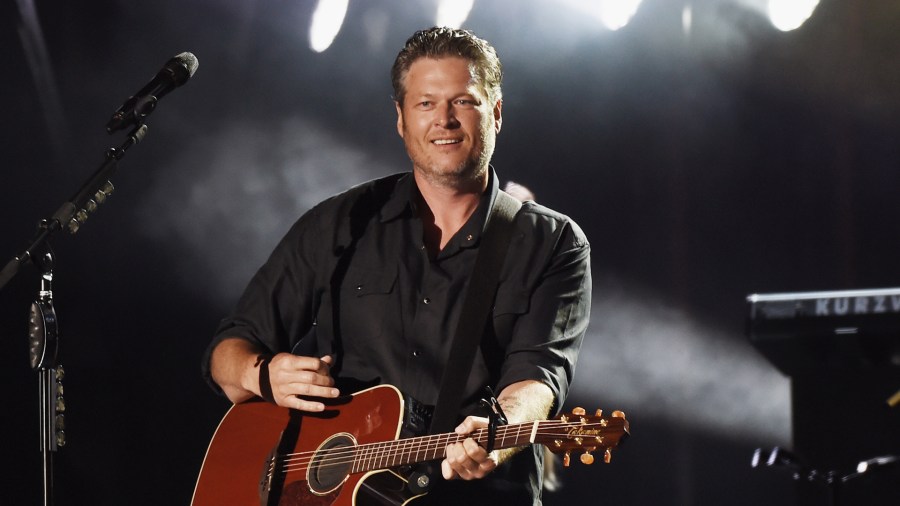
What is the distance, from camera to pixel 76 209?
10.2 ft

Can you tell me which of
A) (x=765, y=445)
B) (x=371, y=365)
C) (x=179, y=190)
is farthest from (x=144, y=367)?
(x=765, y=445)

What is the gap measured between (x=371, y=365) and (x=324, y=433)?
264 millimetres

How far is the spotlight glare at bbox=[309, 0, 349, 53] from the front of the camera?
6.35 m

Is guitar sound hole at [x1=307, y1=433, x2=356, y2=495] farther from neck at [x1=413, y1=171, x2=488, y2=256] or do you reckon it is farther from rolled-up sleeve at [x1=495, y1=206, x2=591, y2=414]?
neck at [x1=413, y1=171, x2=488, y2=256]

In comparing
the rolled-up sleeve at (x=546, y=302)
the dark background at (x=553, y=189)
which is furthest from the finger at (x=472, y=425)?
the dark background at (x=553, y=189)

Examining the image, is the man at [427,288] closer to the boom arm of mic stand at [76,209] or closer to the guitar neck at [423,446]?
the guitar neck at [423,446]

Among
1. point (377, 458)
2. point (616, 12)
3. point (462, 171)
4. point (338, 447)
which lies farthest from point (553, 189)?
point (377, 458)

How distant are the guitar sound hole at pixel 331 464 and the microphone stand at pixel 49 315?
0.81 meters

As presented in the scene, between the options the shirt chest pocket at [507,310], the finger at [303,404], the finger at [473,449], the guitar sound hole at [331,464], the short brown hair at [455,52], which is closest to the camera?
the finger at [473,449]

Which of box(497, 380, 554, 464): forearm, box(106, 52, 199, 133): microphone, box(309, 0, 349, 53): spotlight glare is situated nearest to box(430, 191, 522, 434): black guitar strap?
box(497, 380, 554, 464): forearm

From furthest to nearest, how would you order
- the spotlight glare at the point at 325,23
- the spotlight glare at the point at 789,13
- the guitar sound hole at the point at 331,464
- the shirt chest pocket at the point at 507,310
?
the spotlight glare at the point at 325,23 → the spotlight glare at the point at 789,13 → the shirt chest pocket at the point at 507,310 → the guitar sound hole at the point at 331,464

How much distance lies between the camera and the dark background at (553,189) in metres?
5.60

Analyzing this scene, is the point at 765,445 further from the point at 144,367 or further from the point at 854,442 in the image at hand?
the point at 144,367

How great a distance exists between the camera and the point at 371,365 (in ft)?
9.84
